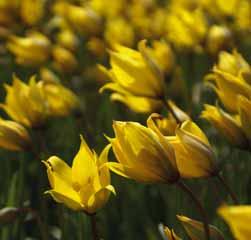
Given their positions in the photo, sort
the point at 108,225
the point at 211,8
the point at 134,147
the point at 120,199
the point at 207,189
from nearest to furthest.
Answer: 1. the point at 134,147
2. the point at 207,189
3. the point at 108,225
4. the point at 120,199
5. the point at 211,8

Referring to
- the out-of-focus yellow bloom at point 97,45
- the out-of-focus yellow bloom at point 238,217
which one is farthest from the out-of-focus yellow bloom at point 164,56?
the out-of-focus yellow bloom at point 238,217

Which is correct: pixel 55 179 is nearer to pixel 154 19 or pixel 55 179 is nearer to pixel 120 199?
pixel 120 199

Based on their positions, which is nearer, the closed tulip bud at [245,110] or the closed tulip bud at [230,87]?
the closed tulip bud at [245,110]

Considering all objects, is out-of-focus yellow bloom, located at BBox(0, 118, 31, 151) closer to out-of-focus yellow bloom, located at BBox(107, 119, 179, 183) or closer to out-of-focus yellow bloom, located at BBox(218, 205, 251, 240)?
out-of-focus yellow bloom, located at BBox(107, 119, 179, 183)

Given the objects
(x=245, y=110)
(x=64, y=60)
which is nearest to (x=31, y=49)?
(x=64, y=60)

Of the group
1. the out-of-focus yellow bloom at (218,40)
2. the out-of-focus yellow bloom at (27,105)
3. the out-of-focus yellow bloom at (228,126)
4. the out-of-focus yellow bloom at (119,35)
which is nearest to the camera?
the out-of-focus yellow bloom at (228,126)

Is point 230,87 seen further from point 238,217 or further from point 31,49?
point 31,49

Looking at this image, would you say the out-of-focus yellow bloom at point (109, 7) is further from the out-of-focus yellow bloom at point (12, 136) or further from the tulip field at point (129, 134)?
the out-of-focus yellow bloom at point (12, 136)

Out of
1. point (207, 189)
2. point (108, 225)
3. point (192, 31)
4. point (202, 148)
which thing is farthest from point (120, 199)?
point (202, 148)
